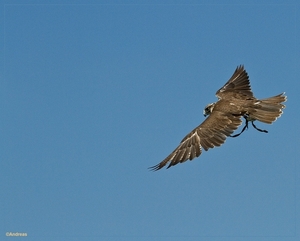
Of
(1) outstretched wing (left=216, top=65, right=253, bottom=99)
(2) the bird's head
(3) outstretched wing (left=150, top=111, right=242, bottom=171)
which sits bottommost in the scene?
(3) outstretched wing (left=150, top=111, right=242, bottom=171)

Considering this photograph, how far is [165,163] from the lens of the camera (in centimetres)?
1683

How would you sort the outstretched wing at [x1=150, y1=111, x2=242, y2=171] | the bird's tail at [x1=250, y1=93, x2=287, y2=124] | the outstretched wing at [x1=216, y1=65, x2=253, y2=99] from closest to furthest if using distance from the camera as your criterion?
the outstretched wing at [x1=150, y1=111, x2=242, y2=171], the bird's tail at [x1=250, y1=93, x2=287, y2=124], the outstretched wing at [x1=216, y1=65, x2=253, y2=99]

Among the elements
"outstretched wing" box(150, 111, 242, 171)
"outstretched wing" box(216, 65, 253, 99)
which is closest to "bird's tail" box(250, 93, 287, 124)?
"outstretched wing" box(150, 111, 242, 171)

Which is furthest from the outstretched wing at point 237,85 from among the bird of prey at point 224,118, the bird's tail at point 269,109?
the bird's tail at point 269,109

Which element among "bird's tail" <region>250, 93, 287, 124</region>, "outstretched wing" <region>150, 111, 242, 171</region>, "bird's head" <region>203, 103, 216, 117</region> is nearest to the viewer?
"outstretched wing" <region>150, 111, 242, 171</region>

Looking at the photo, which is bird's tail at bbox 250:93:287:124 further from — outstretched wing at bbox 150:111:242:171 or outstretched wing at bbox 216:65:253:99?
outstretched wing at bbox 216:65:253:99

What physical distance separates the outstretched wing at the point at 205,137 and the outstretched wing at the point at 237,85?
1963 mm

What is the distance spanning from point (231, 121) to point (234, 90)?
2.80 meters

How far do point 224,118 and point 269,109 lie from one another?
1359 millimetres

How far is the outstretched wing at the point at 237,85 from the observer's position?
20.0 metres

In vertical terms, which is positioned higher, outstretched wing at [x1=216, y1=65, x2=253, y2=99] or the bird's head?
outstretched wing at [x1=216, y1=65, x2=253, y2=99]

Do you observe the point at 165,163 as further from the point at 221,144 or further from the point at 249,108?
the point at 249,108

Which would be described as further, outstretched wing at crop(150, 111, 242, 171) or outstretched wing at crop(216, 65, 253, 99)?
outstretched wing at crop(216, 65, 253, 99)

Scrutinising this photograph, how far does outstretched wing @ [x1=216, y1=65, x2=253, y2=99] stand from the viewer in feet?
65.7
